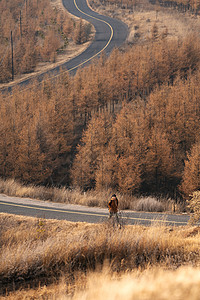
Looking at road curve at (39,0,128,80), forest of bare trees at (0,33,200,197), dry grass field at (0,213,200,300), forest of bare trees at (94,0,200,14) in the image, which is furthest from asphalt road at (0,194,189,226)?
forest of bare trees at (94,0,200,14)

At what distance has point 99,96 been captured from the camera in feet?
156

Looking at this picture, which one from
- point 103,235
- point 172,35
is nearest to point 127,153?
point 103,235

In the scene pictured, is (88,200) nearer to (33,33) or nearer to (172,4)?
(33,33)

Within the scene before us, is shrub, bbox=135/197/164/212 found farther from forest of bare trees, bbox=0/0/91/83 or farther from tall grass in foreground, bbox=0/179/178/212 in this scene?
forest of bare trees, bbox=0/0/91/83

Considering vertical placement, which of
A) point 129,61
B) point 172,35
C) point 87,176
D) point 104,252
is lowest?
point 87,176

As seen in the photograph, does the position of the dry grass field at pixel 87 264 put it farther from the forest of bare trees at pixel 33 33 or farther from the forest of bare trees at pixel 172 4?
the forest of bare trees at pixel 172 4

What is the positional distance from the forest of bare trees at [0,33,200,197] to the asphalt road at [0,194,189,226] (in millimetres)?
20415

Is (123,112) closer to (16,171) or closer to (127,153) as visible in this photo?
(127,153)

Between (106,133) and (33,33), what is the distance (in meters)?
50.0

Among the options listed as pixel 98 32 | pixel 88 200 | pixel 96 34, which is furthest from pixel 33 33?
pixel 88 200

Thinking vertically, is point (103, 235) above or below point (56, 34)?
below

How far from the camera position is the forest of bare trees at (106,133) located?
126ft

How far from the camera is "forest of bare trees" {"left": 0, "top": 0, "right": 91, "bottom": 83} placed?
62438 millimetres

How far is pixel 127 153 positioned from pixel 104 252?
3410 centimetres
